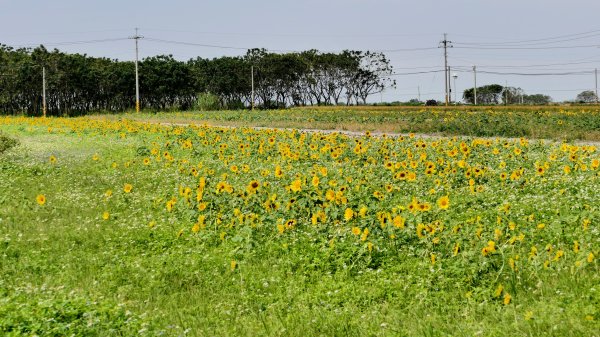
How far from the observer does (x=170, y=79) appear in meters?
79.7

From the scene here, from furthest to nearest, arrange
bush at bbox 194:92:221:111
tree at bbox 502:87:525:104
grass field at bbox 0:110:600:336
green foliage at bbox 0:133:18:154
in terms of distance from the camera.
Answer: tree at bbox 502:87:525:104 → bush at bbox 194:92:221:111 → green foliage at bbox 0:133:18:154 → grass field at bbox 0:110:600:336

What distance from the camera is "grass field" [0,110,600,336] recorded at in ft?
16.0

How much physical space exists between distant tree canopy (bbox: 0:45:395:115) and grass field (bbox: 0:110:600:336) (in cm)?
6526

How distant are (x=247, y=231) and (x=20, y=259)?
2.86m

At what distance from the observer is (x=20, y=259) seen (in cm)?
724

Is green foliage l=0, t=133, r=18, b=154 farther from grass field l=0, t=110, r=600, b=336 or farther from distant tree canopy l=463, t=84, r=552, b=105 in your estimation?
distant tree canopy l=463, t=84, r=552, b=105

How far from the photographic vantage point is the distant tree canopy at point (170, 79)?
228 ft

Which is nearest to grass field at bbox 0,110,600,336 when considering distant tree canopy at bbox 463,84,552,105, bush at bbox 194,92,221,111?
bush at bbox 194,92,221,111

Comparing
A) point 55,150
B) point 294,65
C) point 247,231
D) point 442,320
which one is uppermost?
point 294,65

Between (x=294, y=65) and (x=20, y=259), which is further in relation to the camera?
(x=294, y=65)

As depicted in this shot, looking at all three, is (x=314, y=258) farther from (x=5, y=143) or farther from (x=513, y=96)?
(x=513, y=96)

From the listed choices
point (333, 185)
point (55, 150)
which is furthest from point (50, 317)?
point (55, 150)

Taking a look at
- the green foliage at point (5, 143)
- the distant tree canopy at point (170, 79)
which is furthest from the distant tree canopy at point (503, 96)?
the green foliage at point (5, 143)

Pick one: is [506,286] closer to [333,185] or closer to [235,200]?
[333,185]
